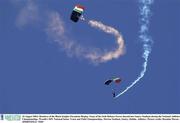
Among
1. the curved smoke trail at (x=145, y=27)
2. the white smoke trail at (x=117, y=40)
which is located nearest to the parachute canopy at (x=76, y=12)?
the white smoke trail at (x=117, y=40)

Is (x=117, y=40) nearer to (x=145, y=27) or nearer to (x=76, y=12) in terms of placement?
(x=145, y=27)

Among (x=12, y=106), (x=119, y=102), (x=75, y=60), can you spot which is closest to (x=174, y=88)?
(x=119, y=102)

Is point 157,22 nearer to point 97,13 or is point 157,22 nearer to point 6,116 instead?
point 97,13

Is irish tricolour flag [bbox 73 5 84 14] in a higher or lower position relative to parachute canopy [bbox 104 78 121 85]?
higher

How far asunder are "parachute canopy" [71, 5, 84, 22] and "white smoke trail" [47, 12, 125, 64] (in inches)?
31.3

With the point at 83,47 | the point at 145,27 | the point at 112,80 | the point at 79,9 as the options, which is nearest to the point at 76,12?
the point at 79,9

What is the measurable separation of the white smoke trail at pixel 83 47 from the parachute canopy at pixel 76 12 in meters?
0.79

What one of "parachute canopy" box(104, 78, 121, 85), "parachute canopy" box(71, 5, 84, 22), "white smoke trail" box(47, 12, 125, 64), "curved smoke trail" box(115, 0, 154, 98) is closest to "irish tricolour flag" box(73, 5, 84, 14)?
"parachute canopy" box(71, 5, 84, 22)

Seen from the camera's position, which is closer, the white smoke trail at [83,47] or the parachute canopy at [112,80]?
the parachute canopy at [112,80]

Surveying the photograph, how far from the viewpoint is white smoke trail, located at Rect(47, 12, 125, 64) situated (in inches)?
1751

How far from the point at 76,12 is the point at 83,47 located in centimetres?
214

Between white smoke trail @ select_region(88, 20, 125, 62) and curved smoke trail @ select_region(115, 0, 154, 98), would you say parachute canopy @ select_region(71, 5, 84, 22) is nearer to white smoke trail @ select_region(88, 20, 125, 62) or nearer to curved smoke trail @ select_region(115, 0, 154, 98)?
white smoke trail @ select_region(88, 20, 125, 62)

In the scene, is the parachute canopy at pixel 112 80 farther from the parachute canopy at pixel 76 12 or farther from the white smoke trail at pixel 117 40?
the parachute canopy at pixel 76 12

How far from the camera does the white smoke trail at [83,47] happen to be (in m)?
Answer: 44.5
